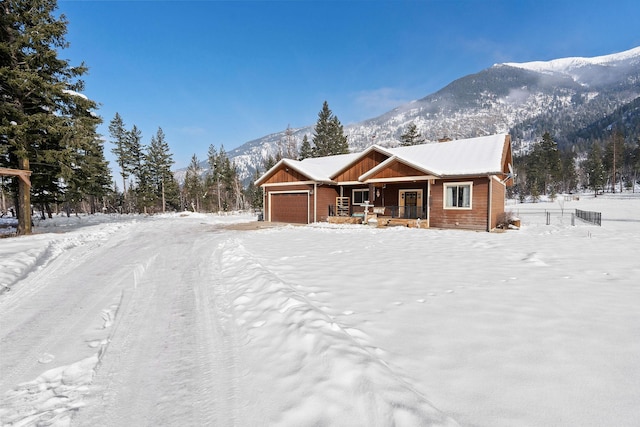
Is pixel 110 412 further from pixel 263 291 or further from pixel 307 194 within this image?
pixel 307 194

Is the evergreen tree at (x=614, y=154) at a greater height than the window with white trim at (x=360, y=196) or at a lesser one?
greater

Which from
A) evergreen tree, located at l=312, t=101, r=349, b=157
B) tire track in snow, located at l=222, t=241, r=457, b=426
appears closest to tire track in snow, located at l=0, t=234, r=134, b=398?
tire track in snow, located at l=222, t=241, r=457, b=426

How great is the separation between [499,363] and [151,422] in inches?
124

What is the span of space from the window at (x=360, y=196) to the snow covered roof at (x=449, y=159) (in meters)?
2.13

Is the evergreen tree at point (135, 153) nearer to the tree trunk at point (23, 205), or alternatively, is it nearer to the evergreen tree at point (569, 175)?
the tree trunk at point (23, 205)

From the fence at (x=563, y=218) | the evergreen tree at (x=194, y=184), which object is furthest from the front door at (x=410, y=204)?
the evergreen tree at (x=194, y=184)

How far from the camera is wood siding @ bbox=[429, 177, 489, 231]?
52.0ft

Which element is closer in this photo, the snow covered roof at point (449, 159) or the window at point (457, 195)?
the snow covered roof at point (449, 159)

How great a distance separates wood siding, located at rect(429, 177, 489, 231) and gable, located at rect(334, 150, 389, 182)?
4.26 m

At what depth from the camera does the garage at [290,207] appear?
21625 millimetres

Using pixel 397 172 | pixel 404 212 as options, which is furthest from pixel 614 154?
pixel 397 172

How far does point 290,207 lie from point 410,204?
9074 millimetres

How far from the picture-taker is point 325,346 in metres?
3.06

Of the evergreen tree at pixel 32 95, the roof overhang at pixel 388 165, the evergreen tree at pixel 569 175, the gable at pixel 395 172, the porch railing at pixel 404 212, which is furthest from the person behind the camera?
the evergreen tree at pixel 569 175
